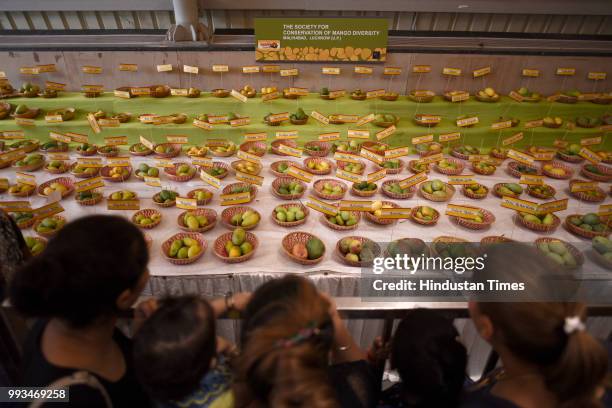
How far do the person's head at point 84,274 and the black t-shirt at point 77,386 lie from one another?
0.39ft

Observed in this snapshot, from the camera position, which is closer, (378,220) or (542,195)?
(378,220)

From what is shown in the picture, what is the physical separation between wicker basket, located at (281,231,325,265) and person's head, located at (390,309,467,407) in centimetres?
76

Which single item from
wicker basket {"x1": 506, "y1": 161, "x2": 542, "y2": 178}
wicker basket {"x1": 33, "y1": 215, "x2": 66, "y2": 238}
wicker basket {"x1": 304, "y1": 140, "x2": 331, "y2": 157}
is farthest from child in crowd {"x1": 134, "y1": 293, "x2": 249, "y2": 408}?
wicker basket {"x1": 506, "y1": 161, "x2": 542, "y2": 178}

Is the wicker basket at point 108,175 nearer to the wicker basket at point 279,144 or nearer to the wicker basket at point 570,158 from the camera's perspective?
the wicker basket at point 279,144

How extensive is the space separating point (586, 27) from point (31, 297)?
20.6 feet

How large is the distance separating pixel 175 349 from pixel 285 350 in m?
0.33

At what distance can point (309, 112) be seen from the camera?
3197 millimetres

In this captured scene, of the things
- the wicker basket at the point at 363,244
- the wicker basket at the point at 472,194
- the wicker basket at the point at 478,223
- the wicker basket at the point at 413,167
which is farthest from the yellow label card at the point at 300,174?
the wicker basket at the point at 472,194

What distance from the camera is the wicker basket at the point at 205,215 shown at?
1961 millimetres

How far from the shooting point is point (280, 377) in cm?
76

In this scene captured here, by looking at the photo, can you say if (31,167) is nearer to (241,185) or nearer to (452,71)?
(241,185)

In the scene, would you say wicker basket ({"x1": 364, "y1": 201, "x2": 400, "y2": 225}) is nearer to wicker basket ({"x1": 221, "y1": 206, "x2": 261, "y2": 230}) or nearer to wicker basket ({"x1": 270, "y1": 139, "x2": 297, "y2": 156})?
wicker basket ({"x1": 221, "y1": 206, "x2": 261, "y2": 230})

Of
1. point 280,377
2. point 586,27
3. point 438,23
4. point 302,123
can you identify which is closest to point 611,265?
point 280,377

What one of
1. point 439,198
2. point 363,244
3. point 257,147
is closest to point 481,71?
point 439,198
